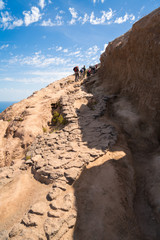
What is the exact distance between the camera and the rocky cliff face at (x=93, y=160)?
13.9ft

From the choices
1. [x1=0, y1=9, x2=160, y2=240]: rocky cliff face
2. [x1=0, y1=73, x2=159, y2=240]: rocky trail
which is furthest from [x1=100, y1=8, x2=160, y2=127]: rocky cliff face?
[x1=0, y1=73, x2=159, y2=240]: rocky trail

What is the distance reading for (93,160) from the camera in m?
6.41

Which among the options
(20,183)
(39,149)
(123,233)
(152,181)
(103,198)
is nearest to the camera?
(123,233)

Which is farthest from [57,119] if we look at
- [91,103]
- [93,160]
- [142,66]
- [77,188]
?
[142,66]

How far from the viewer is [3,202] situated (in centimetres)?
488

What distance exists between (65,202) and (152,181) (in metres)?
3.99

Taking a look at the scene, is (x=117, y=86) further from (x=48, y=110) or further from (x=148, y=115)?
(x=48, y=110)

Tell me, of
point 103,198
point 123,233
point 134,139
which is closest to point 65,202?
point 103,198

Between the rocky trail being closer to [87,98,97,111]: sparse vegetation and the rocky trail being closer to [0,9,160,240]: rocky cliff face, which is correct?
[0,9,160,240]: rocky cliff face

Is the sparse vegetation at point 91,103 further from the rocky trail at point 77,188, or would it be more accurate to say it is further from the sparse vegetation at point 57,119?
the rocky trail at point 77,188

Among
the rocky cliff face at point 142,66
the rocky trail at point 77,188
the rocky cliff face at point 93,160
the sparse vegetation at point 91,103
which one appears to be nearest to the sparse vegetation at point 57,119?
the rocky cliff face at point 93,160

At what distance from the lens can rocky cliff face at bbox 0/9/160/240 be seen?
4230mm

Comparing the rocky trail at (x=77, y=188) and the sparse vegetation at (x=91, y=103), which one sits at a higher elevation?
the sparse vegetation at (x=91, y=103)

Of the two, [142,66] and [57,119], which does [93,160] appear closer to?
[57,119]
